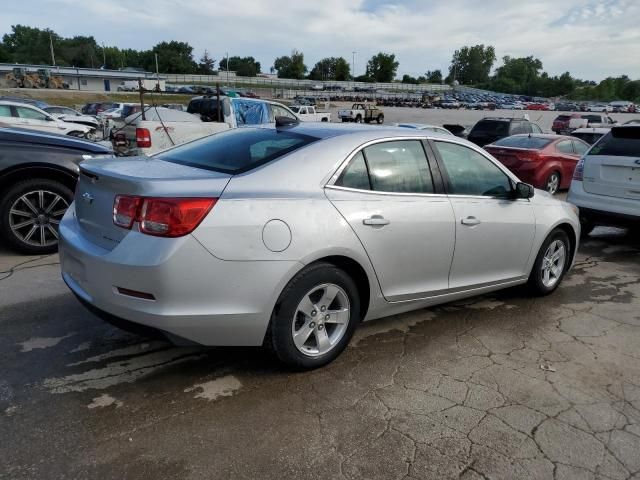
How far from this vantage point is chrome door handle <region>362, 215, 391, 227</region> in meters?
3.37

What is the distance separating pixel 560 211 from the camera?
500 centimetres

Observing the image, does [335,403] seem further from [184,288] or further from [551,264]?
[551,264]

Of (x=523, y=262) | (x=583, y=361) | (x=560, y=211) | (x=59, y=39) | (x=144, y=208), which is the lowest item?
(x=583, y=361)

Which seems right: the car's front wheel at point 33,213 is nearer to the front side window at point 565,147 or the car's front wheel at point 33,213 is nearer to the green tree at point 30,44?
the front side window at point 565,147

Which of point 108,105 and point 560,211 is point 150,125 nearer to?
point 560,211

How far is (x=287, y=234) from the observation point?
298 centimetres

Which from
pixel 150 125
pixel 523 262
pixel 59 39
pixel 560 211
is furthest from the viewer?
pixel 59 39

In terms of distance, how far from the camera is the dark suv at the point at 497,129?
17.1 metres

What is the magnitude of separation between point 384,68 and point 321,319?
15944 centimetres

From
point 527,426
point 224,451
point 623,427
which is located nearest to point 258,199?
point 224,451

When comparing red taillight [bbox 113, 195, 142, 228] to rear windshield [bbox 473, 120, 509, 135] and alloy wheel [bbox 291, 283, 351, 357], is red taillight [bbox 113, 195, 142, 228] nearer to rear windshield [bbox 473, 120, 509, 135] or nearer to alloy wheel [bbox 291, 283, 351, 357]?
alloy wheel [bbox 291, 283, 351, 357]

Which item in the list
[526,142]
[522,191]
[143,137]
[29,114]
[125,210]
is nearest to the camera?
[125,210]

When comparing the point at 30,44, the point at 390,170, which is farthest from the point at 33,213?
the point at 30,44

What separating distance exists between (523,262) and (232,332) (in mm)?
2872
